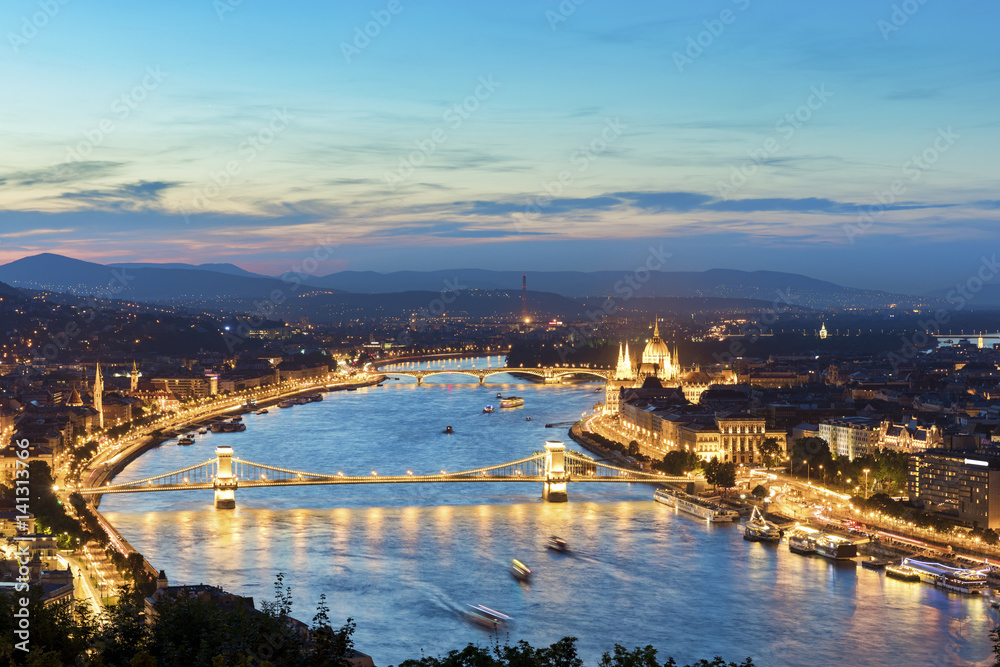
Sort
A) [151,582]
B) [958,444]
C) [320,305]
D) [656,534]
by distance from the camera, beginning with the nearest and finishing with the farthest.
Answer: [151,582] → [656,534] → [958,444] → [320,305]

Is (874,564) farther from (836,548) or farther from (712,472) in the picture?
(712,472)

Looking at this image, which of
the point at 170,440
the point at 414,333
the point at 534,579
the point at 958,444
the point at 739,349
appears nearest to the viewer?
the point at 534,579

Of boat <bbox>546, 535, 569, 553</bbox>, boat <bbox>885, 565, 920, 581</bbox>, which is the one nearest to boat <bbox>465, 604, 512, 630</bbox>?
boat <bbox>546, 535, 569, 553</bbox>

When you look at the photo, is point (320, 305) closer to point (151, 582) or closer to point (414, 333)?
point (414, 333)

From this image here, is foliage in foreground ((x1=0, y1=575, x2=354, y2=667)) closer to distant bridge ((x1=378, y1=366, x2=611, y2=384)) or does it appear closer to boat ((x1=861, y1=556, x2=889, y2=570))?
boat ((x1=861, y1=556, x2=889, y2=570))

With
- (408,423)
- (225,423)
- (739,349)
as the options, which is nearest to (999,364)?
(739,349)
